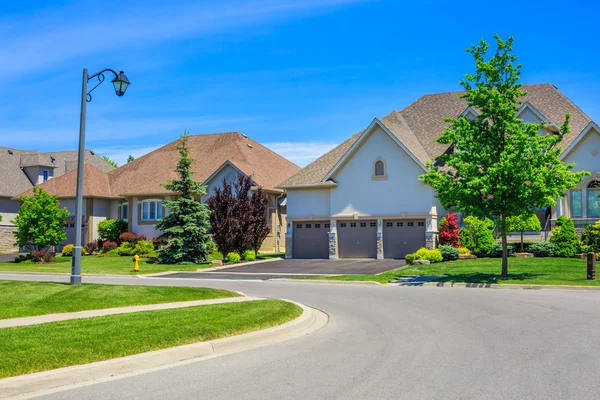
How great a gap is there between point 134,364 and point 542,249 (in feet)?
92.8

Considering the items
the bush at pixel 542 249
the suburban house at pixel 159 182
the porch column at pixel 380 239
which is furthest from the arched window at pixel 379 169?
the bush at pixel 542 249

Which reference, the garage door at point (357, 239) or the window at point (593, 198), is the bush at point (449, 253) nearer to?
the garage door at point (357, 239)

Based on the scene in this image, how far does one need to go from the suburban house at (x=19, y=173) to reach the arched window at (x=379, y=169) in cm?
2576

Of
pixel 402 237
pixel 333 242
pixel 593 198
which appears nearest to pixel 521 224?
pixel 593 198

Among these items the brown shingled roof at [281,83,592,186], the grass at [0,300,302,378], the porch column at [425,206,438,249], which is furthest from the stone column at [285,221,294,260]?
the grass at [0,300,302,378]

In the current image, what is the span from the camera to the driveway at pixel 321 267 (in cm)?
3111

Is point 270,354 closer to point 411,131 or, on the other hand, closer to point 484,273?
point 484,273

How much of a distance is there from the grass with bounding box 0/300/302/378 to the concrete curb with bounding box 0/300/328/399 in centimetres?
26

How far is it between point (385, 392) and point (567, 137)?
3466 centimetres

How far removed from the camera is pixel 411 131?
140 ft

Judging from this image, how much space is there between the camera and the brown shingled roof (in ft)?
128

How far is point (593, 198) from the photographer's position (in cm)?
3488

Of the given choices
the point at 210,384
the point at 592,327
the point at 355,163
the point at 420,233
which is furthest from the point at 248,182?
the point at 210,384

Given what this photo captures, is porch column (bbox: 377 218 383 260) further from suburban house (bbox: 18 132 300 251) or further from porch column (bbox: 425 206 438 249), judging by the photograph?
suburban house (bbox: 18 132 300 251)
